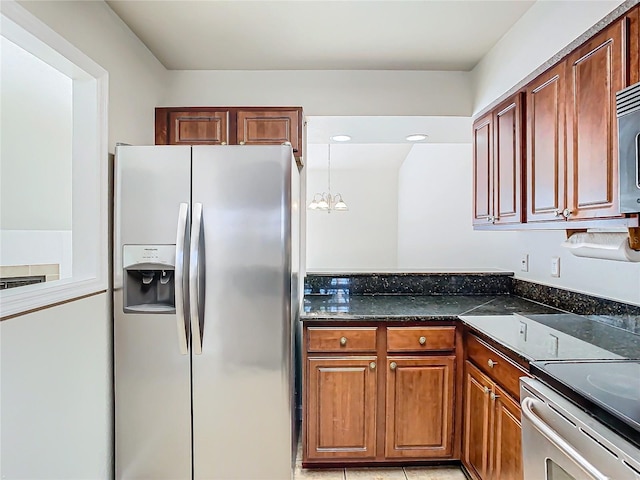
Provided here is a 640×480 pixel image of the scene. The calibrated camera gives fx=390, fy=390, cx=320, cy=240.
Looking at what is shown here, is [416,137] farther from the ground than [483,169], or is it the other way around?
[416,137]

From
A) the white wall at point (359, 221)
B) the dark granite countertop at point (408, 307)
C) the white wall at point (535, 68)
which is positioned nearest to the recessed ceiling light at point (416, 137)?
the white wall at point (535, 68)

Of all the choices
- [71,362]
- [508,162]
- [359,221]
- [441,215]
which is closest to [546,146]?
[508,162]

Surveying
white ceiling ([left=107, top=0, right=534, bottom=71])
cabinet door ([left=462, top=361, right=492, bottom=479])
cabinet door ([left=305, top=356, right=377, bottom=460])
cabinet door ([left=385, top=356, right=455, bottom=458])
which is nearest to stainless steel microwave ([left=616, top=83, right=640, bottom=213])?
cabinet door ([left=462, top=361, right=492, bottom=479])

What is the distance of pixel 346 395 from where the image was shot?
218cm

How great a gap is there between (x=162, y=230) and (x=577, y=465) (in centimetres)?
187

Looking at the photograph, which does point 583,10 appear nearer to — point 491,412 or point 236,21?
point 236,21

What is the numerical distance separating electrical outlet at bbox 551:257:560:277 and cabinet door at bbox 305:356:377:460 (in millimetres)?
1196

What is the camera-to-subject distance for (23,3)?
1.46 metres

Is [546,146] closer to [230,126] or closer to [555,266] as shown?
[555,266]

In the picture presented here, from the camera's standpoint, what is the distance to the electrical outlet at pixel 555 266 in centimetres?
229

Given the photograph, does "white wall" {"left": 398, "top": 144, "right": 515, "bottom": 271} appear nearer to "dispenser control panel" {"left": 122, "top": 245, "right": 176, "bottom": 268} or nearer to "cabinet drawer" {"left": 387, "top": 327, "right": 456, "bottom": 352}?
"cabinet drawer" {"left": 387, "top": 327, "right": 456, "bottom": 352}

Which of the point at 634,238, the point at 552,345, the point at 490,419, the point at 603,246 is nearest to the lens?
the point at 634,238

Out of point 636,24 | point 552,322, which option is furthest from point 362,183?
point 636,24

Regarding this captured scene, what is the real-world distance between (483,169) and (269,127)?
136 centimetres
